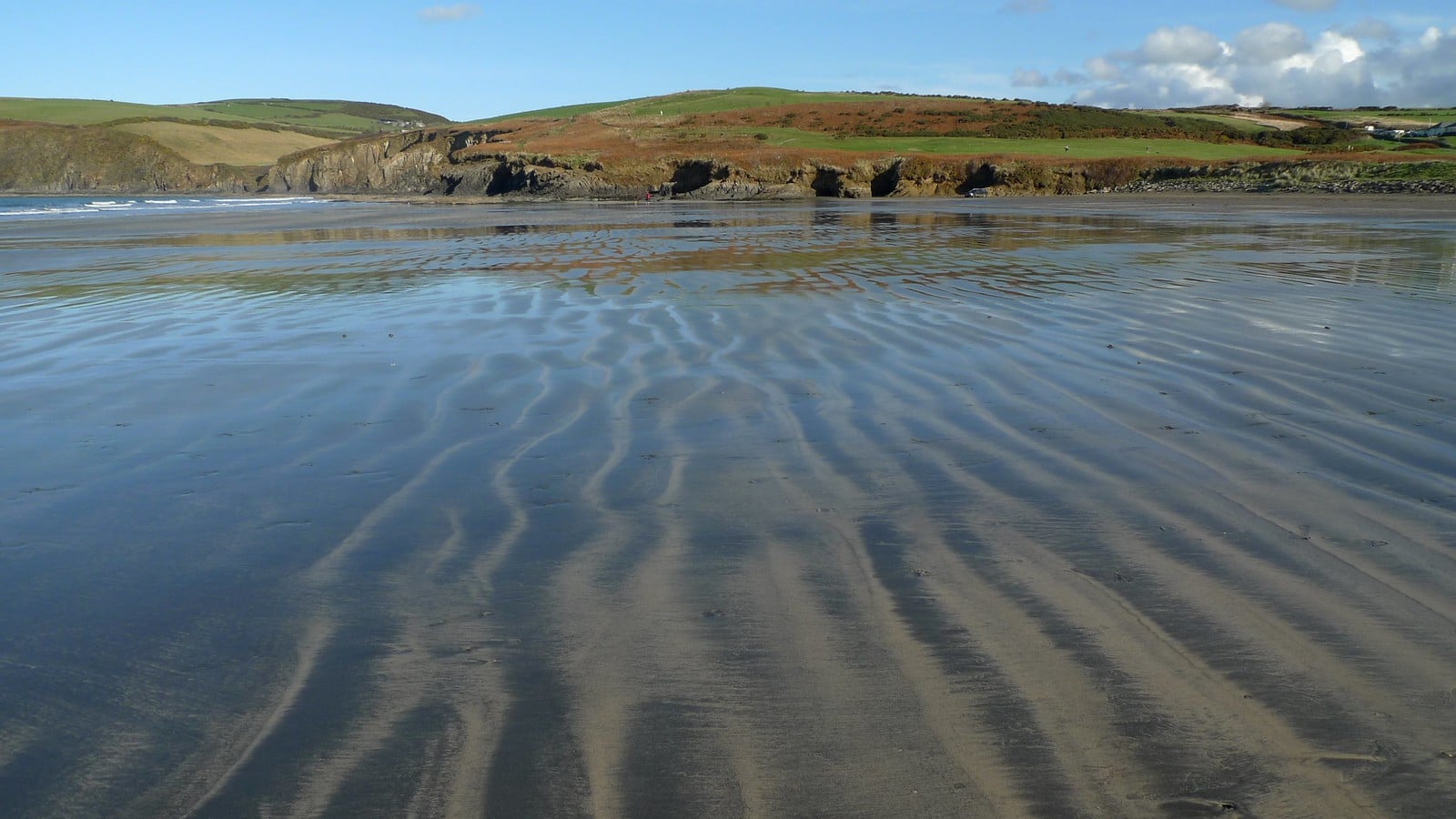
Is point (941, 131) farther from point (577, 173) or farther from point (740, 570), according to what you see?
point (740, 570)

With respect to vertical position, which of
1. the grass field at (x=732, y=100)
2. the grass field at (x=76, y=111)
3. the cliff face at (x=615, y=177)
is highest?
the grass field at (x=76, y=111)

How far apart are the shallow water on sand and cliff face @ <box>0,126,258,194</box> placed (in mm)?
102494

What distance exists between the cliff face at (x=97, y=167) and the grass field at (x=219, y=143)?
2817 mm

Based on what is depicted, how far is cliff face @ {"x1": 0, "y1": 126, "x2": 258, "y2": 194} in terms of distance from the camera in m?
97.3

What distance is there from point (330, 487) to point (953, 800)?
3.44 meters

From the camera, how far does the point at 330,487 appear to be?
4.66m

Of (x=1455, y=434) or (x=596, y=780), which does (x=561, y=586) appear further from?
(x=1455, y=434)

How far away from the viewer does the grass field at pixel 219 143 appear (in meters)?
106

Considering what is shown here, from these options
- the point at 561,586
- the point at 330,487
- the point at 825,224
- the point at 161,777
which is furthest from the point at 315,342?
the point at 825,224

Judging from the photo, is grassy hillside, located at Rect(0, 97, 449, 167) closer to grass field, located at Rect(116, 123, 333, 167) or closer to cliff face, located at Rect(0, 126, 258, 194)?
grass field, located at Rect(116, 123, 333, 167)

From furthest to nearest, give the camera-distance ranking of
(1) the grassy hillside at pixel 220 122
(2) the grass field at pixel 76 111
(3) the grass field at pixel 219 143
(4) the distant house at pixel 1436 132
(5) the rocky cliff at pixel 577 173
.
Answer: (2) the grass field at pixel 76 111
(1) the grassy hillside at pixel 220 122
(3) the grass field at pixel 219 143
(4) the distant house at pixel 1436 132
(5) the rocky cliff at pixel 577 173

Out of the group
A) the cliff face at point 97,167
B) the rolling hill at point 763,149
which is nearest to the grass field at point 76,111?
the rolling hill at point 763,149

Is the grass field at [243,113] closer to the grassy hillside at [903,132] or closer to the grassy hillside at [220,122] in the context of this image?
the grassy hillside at [220,122]

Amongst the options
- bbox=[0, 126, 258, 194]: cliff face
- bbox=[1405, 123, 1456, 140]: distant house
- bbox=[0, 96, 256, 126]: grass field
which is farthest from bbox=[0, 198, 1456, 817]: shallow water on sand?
bbox=[0, 96, 256, 126]: grass field
